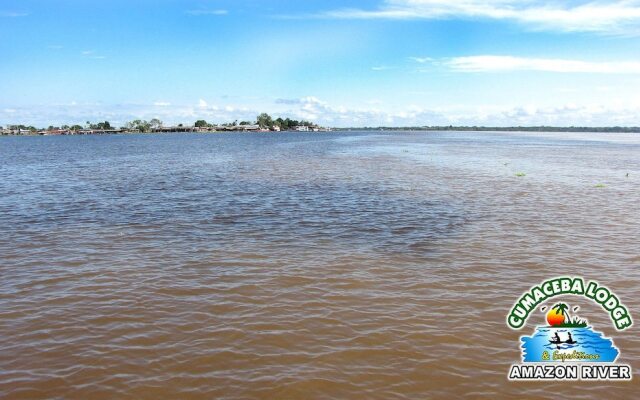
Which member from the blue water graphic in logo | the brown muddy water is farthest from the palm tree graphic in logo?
the brown muddy water

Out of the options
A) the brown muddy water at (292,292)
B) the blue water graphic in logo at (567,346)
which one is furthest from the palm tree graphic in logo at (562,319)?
the brown muddy water at (292,292)

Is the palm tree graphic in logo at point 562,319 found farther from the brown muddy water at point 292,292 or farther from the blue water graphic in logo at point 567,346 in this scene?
the brown muddy water at point 292,292

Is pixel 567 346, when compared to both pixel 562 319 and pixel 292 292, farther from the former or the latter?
pixel 292 292

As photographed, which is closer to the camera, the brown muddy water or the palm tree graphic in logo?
the brown muddy water

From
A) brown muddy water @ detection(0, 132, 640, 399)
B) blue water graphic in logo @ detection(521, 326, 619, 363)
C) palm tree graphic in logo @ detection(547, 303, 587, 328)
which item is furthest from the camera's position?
palm tree graphic in logo @ detection(547, 303, 587, 328)

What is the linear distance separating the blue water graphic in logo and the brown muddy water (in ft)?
1.29

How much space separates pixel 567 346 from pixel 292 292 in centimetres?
783

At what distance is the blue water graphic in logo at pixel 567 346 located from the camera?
10469mm

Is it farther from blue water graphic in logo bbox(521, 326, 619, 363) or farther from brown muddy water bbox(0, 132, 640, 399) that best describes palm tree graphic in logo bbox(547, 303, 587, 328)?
brown muddy water bbox(0, 132, 640, 399)

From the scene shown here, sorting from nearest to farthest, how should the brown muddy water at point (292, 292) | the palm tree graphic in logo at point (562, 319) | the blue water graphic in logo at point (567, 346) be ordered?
the brown muddy water at point (292, 292) < the blue water graphic in logo at point (567, 346) < the palm tree graphic in logo at point (562, 319)

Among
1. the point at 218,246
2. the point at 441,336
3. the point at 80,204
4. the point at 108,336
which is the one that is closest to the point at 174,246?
the point at 218,246

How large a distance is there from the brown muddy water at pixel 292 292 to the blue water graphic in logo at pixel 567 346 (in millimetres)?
394

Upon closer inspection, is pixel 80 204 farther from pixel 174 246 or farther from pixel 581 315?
pixel 581 315

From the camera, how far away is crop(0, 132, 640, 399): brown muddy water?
9758 mm
